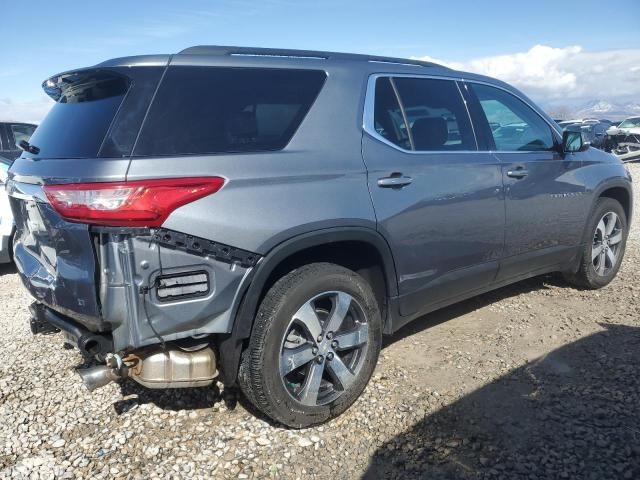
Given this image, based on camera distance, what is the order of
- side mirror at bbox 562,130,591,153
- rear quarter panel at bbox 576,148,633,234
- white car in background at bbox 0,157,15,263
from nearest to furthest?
side mirror at bbox 562,130,591,153
rear quarter panel at bbox 576,148,633,234
white car in background at bbox 0,157,15,263

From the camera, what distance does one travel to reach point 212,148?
7.97ft

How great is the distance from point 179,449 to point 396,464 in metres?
1.12

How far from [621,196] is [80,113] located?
4.71m

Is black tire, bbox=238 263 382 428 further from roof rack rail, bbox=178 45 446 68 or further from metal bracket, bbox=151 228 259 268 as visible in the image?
roof rack rail, bbox=178 45 446 68

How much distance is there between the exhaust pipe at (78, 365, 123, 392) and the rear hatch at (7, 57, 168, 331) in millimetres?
202

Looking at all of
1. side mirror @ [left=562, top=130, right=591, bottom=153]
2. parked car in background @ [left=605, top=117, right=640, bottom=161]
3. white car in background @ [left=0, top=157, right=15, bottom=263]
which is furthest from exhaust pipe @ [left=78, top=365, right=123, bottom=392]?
parked car in background @ [left=605, top=117, right=640, bottom=161]

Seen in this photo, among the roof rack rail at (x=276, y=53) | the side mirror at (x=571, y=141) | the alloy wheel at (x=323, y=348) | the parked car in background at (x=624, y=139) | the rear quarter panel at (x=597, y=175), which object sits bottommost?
the parked car in background at (x=624, y=139)

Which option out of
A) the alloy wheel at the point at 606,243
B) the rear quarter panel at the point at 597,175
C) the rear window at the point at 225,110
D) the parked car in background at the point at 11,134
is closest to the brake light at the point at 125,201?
the rear window at the point at 225,110

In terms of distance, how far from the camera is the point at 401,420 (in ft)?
9.50

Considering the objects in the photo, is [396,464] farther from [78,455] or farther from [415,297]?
[78,455]

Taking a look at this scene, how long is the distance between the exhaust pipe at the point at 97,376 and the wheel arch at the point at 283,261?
491 mm

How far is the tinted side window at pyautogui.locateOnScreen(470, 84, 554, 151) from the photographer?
387 centimetres

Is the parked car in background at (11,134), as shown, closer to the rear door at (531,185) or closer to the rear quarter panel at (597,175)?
the rear door at (531,185)

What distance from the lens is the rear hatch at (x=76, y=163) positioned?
2268 mm
